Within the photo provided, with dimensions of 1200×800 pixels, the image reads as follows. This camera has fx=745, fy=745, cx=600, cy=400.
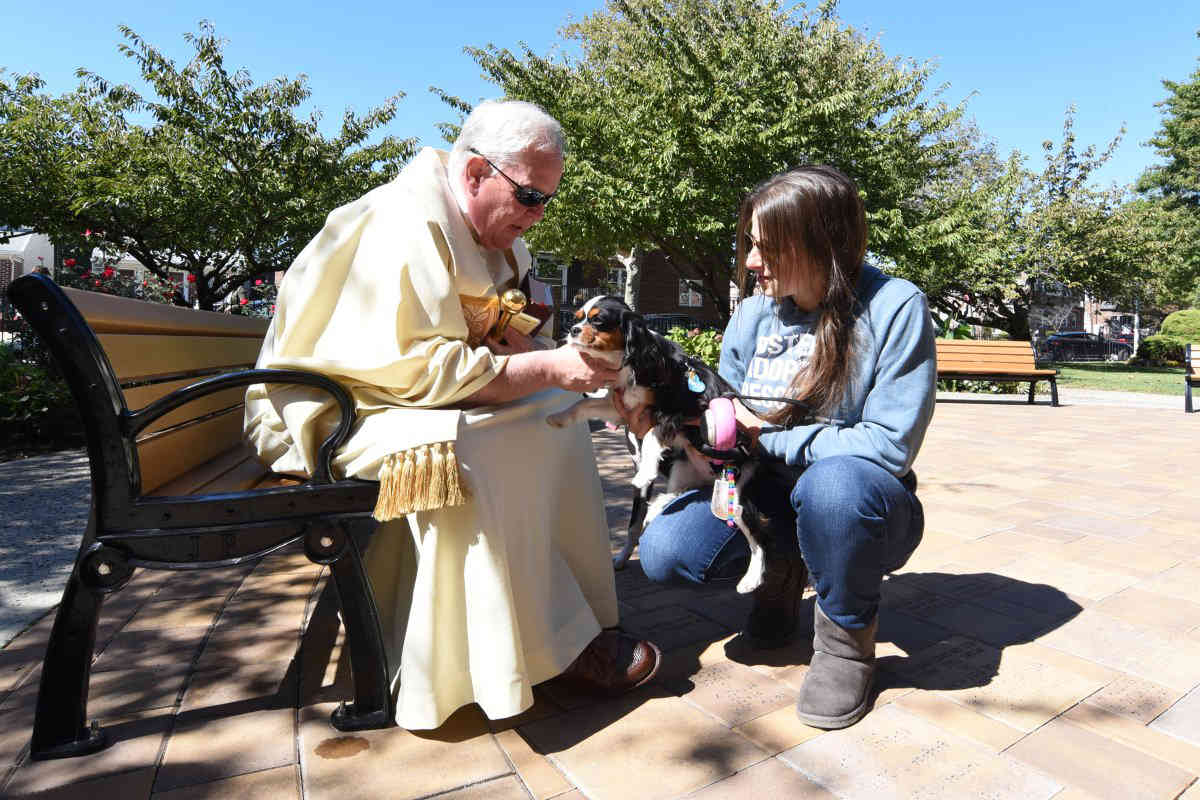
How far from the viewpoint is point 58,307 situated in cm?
156

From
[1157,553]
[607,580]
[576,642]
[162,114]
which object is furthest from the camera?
[162,114]

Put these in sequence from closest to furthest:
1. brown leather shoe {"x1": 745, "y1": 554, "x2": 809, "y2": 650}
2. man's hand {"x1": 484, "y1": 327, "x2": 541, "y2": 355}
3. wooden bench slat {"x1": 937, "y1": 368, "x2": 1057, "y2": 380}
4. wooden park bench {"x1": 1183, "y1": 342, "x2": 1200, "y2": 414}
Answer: man's hand {"x1": 484, "y1": 327, "x2": 541, "y2": 355}
brown leather shoe {"x1": 745, "y1": 554, "x2": 809, "y2": 650}
wooden park bench {"x1": 1183, "y1": 342, "x2": 1200, "y2": 414}
wooden bench slat {"x1": 937, "y1": 368, "x2": 1057, "y2": 380}

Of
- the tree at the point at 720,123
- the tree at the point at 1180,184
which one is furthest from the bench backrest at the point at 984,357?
the tree at the point at 1180,184

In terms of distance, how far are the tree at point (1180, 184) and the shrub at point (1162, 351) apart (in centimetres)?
557

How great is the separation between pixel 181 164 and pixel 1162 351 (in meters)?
28.7

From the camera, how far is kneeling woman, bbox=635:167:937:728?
192cm

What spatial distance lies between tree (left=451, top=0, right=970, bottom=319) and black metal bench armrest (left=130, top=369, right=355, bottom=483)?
14.7 metres

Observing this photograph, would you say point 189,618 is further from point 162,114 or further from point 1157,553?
point 162,114

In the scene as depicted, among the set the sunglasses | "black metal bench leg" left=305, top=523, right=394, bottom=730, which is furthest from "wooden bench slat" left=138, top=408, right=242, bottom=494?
the sunglasses

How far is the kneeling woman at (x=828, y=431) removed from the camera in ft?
6.30

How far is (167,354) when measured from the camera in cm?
210

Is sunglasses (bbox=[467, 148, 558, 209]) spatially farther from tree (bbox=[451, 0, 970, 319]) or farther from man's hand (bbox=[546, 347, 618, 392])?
tree (bbox=[451, 0, 970, 319])

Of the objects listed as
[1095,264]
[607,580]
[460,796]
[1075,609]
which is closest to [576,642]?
[607,580]

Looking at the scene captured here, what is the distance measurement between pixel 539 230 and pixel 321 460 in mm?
19018
